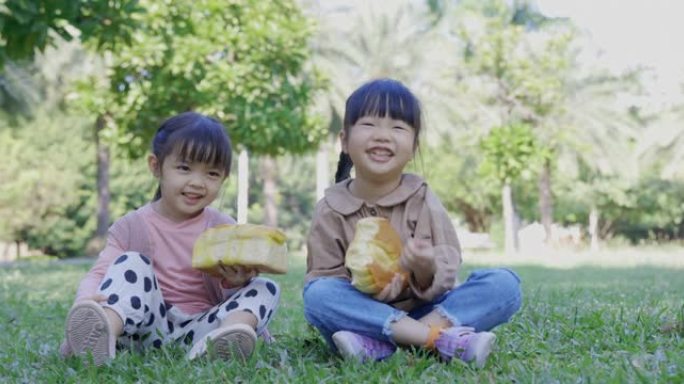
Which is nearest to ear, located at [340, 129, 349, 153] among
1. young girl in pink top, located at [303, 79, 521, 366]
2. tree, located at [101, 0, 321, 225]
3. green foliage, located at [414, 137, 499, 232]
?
young girl in pink top, located at [303, 79, 521, 366]

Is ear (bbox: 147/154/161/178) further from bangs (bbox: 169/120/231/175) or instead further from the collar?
the collar

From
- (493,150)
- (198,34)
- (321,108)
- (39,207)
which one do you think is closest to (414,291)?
(198,34)

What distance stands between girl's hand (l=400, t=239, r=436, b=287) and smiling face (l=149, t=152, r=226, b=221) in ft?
2.99

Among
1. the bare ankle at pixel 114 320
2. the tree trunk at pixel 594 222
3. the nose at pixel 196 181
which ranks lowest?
the tree trunk at pixel 594 222

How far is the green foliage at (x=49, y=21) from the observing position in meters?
6.23

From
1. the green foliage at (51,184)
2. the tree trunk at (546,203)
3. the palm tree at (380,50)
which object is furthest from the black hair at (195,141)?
the green foliage at (51,184)

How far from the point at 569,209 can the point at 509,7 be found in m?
14.6

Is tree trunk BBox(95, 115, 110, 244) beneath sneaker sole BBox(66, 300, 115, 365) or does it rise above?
beneath

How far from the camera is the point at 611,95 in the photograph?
3466 cm

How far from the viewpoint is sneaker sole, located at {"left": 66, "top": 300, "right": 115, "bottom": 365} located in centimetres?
296

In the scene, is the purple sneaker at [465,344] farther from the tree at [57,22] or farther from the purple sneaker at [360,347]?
the tree at [57,22]

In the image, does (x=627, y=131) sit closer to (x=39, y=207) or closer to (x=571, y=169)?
(x=571, y=169)

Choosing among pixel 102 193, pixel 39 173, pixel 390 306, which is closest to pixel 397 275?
pixel 390 306

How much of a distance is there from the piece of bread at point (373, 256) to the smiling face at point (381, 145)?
22 cm
